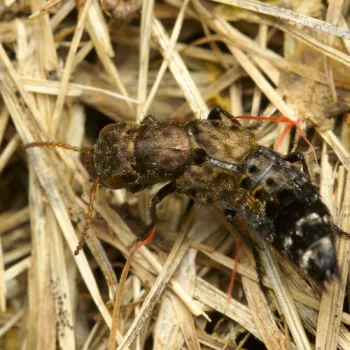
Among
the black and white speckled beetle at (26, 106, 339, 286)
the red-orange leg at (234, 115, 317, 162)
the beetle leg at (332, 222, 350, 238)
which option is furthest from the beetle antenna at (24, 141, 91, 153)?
the beetle leg at (332, 222, 350, 238)

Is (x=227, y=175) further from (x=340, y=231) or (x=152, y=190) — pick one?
(x=152, y=190)

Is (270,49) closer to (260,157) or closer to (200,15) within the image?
(200,15)

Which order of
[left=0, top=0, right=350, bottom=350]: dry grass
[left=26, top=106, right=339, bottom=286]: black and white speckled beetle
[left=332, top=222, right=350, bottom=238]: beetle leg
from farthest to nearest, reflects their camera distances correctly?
[left=0, top=0, right=350, bottom=350]: dry grass
[left=332, top=222, right=350, bottom=238]: beetle leg
[left=26, top=106, right=339, bottom=286]: black and white speckled beetle

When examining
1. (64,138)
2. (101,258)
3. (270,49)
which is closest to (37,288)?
(101,258)

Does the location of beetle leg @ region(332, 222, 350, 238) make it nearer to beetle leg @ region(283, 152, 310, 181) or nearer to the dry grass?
the dry grass

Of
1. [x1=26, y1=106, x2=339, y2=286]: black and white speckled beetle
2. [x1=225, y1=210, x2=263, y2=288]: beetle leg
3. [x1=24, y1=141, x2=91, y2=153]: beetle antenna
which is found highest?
[x1=24, y1=141, x2=91, y2=153]: beetle antenna
